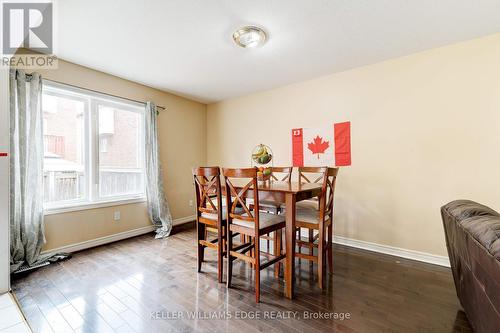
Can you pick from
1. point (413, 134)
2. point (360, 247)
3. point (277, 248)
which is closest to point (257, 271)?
point (277, 248)

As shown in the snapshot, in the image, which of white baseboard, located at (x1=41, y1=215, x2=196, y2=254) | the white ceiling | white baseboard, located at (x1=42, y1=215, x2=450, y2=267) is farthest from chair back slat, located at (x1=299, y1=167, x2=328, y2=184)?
white baseboard, located at (x1=41, y1=215, x2=196, y2=254)

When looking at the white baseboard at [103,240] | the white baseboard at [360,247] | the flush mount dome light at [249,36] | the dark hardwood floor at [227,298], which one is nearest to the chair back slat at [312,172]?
the white baseboard at [360,247]

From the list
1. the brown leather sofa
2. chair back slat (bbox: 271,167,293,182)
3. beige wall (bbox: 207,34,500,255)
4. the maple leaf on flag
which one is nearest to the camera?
the brown leather sofa

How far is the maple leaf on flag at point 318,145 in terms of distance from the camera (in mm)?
3252

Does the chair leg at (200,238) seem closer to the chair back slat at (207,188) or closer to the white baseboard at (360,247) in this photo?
the chair back slat at (207,188)

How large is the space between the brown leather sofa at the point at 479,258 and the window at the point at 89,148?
3.74 metres

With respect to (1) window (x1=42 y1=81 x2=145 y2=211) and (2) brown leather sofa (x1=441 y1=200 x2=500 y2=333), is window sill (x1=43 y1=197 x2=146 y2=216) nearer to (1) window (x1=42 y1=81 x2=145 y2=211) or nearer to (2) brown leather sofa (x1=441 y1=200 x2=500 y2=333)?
(1) window (x1=42 y1=81 x2=145 y2=211)

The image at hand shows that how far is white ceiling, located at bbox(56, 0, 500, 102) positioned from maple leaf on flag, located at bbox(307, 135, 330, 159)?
0.93m

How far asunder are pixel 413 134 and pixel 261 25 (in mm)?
2075

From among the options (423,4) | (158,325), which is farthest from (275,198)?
(423,4)

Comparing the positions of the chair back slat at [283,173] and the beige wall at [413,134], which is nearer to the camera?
the beige wall at [413,134]

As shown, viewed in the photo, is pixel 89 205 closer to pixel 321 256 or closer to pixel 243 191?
pixel 243 191

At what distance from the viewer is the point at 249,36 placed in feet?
7.25

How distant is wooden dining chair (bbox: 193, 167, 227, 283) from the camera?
2.06m
